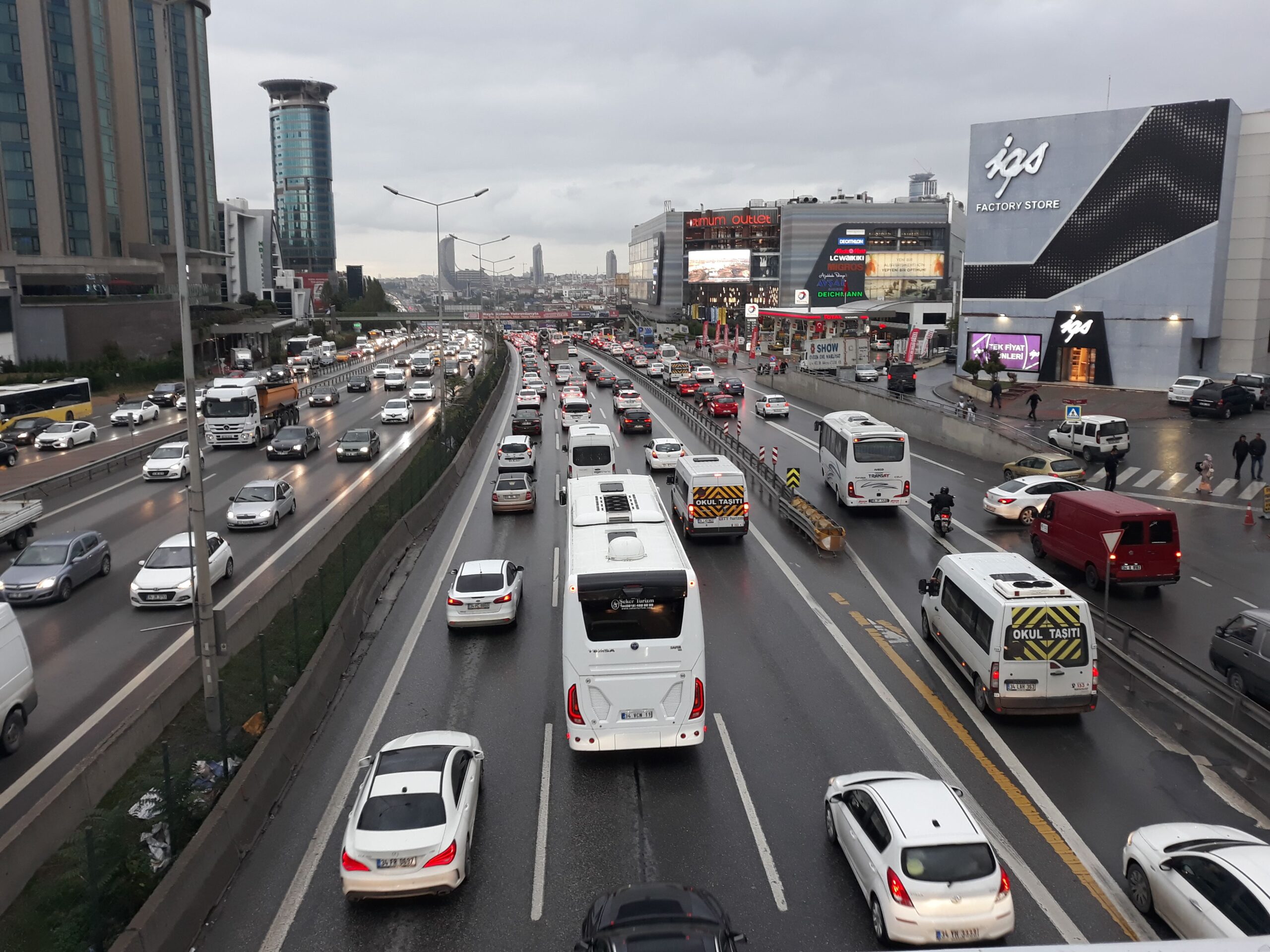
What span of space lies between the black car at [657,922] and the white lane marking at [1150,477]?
30.2 meters

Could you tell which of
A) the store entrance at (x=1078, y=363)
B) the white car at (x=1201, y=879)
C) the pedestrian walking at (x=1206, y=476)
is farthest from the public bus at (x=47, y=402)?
the store entrance at (x=1078, y=363)

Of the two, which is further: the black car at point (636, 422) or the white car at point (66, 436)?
the black car at point (636, 422)

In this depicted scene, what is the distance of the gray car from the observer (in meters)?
21.0

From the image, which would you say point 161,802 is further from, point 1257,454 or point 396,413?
point 396,413

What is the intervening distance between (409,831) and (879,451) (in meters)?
22.0

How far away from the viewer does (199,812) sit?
11219 millimetres

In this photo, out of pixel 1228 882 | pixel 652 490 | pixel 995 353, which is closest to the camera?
pixel 1228 882

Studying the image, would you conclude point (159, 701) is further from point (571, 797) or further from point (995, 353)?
point (995, 353)

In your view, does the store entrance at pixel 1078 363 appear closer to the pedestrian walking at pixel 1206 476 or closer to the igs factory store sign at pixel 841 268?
the pedestrian walking at pixel 1206 476

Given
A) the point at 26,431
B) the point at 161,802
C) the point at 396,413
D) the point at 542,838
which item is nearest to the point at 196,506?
the point at 161,802

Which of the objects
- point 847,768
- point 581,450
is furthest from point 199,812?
point 581,450

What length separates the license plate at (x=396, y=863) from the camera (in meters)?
9.68

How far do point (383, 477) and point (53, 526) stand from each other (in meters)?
10.4

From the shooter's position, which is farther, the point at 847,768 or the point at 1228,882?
the point at 847,768
